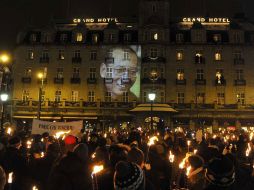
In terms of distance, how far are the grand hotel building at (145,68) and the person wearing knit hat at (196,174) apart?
1815 inches

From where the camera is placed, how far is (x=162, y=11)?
56.6 meters

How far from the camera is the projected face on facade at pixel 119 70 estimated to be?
55.1 metres

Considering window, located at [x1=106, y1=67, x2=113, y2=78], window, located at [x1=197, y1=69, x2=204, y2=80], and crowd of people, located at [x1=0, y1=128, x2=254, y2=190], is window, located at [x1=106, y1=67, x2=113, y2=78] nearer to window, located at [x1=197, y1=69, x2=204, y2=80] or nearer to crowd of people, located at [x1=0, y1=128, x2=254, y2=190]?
window, located at [x1=197, y1=69, x2=204, y2=80]

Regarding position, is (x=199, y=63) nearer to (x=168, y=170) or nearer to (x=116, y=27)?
(x=116, y=27)

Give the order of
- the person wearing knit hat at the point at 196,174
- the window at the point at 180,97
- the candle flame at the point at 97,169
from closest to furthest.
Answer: the person wearing knit hat at the point at 196,174 < the candle flame at the point at 97,169 < the window at the point at 180,97

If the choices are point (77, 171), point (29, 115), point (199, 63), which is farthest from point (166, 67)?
point (77, 171)

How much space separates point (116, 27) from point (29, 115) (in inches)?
749

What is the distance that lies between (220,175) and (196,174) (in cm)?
183

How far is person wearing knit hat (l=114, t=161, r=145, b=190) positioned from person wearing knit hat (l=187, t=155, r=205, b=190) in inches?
80.5

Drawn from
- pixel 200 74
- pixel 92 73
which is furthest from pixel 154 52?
pixel 92 73

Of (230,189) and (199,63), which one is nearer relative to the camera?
(230,189)

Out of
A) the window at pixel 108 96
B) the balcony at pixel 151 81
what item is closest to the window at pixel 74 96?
the window at pixel 108 96

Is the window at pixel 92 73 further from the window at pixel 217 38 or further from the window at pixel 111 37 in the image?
the window at pixel 217 38

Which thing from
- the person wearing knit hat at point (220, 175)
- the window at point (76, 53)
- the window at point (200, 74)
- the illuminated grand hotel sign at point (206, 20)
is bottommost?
the person wearing knit hat at point (220, 175)
